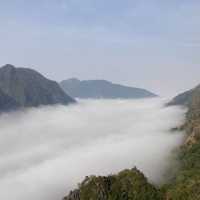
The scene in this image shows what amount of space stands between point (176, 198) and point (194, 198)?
26.5 feet

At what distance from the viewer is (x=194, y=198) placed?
196 metres

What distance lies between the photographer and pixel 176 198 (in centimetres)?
19912
